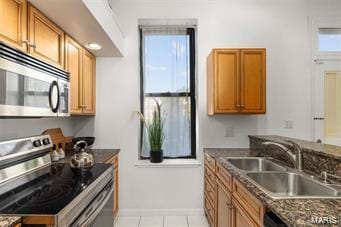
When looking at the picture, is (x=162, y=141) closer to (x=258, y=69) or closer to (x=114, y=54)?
(x=114, y=54)

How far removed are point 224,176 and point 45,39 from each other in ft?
6.05

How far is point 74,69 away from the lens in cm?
263

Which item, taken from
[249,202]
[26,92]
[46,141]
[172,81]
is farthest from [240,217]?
[172,81]

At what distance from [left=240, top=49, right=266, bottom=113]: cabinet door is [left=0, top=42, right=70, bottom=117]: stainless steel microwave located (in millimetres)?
1928

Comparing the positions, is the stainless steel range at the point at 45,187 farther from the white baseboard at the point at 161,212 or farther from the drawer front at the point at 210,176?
Answer: the white baseboard at the point at 161,212

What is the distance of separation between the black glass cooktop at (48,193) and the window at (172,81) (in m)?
1.62

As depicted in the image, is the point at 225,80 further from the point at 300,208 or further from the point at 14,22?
the point at 14,22

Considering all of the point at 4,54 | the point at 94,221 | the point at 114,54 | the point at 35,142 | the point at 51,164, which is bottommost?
the point at 94,221

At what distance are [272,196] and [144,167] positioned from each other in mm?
2230

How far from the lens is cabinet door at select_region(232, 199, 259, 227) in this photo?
151 cm

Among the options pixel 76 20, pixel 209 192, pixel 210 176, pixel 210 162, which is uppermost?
pixel 76 20

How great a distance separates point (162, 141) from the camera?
3422 mm

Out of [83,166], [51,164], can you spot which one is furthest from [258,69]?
[51,164]

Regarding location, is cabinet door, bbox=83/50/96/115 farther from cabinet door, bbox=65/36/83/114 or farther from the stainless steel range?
the stainless steel range
